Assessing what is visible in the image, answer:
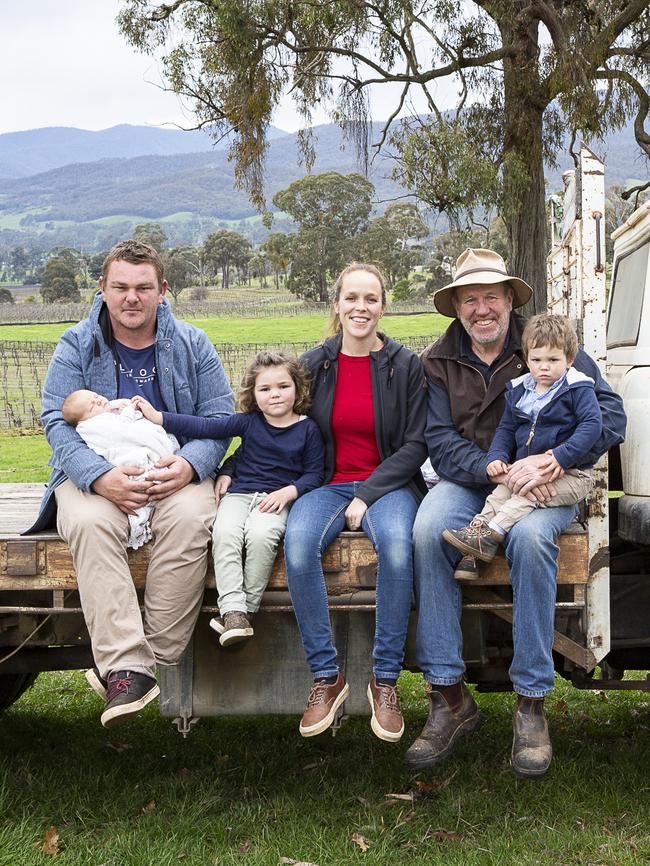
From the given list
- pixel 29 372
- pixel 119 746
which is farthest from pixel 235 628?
pixel 29 372

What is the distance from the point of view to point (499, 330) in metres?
3.96

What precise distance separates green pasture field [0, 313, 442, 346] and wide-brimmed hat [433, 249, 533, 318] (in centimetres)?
2540

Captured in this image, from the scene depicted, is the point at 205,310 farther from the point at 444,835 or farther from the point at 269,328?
the point at 444,835

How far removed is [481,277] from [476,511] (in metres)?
0.93

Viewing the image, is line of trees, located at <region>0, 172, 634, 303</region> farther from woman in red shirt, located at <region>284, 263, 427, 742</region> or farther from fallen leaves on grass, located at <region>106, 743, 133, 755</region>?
fallen leaves on grass, located at <region>106, 743, 133, 755</region>

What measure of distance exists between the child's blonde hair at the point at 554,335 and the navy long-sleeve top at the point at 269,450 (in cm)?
95

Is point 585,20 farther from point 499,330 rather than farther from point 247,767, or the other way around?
point 247,767

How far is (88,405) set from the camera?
3850 millimetres

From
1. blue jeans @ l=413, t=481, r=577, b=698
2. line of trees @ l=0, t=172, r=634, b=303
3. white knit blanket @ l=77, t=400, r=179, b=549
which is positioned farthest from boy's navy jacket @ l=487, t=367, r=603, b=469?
line of trees @ l=0, t=172, r=634, b=303

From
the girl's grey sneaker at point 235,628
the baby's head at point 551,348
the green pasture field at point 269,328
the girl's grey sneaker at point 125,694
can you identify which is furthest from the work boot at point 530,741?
the green pasture field at point 269,328

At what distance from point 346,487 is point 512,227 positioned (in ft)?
26.6

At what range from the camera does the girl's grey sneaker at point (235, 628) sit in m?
3.38

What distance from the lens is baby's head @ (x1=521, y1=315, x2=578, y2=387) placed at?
357cm

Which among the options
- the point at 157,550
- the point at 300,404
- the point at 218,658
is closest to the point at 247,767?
the point at 218,658
